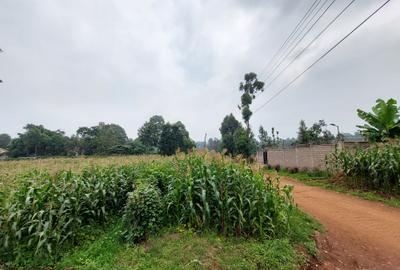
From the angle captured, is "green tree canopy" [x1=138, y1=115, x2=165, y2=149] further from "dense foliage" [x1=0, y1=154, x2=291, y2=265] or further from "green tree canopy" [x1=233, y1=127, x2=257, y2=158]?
"dense foliage" [x1=0, y1=154, x2=291, y2=265]

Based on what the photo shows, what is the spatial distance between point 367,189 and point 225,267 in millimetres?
7964

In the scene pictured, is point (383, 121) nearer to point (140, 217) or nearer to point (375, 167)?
point (375, 167)

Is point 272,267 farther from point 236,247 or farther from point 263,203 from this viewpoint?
point 263,203

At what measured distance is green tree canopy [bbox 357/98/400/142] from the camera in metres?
10.9

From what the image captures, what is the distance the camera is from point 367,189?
8.71 m

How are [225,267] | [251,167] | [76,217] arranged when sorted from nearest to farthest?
1. [225,267]
2. [76,217]
3. [251,167]

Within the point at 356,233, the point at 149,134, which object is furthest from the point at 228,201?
the point at 149,134

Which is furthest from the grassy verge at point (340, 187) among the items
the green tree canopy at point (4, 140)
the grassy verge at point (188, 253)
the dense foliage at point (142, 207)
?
the green tree canopy at point (4, 140)

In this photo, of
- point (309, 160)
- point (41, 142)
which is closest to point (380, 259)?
point (309, 160)

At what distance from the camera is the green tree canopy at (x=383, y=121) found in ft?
35.8

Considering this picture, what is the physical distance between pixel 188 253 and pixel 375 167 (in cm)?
791

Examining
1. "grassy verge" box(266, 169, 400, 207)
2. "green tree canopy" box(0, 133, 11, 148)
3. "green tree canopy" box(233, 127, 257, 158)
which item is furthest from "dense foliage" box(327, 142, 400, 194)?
"green tree canopy" box(0, 133, 11, 148)

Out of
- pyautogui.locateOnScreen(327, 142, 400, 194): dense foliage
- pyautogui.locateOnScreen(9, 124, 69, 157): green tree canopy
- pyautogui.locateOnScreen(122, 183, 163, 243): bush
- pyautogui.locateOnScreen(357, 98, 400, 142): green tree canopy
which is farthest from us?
pyautogui.locateOnScreen(9, 124, 69, 157): green tree canopy

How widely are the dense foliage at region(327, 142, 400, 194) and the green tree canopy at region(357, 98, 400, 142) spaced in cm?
246
